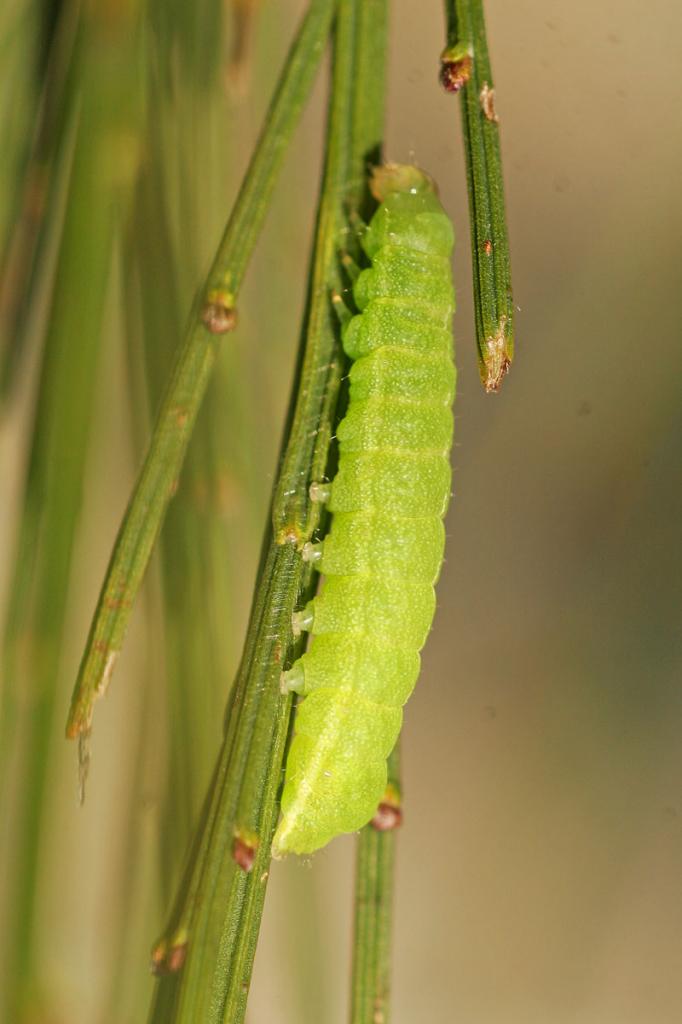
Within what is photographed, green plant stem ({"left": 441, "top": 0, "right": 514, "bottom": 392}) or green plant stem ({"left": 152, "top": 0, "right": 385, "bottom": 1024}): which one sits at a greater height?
green plant stem ({"left": 441, "top": 0, "right": 514, "bottom": 392})

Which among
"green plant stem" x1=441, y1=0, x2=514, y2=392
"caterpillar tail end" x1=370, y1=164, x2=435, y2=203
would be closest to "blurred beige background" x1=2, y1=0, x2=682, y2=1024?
"caterpillar tail end" x1=370, y1=164, x2=435, y2=203

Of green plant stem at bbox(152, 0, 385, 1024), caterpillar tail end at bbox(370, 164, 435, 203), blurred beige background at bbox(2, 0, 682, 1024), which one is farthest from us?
blurred beige background at bbox(2, 0, 682, 1024)

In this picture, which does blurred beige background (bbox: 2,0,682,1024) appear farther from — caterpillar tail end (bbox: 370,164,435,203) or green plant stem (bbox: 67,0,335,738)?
green plant stem (bbox: 67,0,335,738)

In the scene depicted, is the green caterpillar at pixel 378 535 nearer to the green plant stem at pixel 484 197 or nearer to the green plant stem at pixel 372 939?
the green plant stem at pixel 372 939

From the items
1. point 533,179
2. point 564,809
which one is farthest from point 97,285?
point 564,809

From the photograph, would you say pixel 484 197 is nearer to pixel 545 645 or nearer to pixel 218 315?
pixel 218 315

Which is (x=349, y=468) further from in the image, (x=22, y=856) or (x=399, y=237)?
(x=22, y=856)

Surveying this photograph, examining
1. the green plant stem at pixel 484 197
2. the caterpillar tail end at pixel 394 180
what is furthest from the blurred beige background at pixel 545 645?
the green plant stem at pixel 484 197
